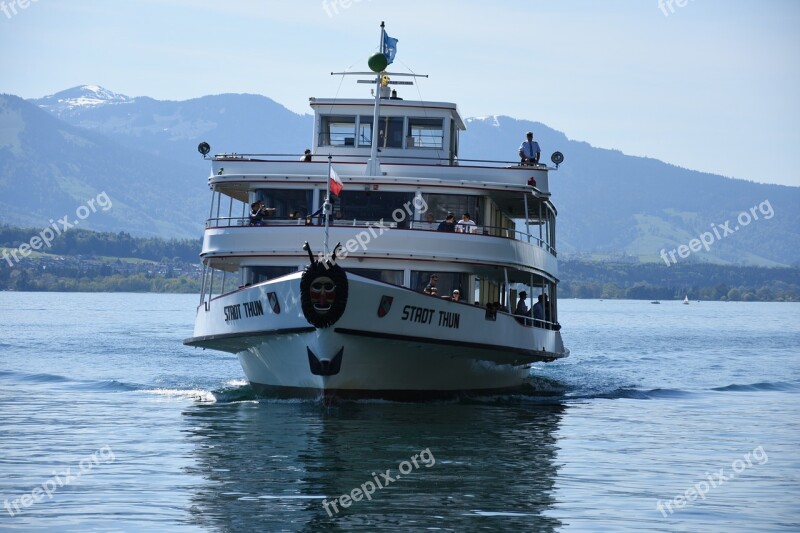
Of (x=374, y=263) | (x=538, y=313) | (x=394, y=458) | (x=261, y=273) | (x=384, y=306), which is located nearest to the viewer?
(x=394, y=458)

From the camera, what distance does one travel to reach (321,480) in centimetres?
1819

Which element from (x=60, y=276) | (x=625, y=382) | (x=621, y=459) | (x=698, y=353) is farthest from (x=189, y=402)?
(x=60, y=276)

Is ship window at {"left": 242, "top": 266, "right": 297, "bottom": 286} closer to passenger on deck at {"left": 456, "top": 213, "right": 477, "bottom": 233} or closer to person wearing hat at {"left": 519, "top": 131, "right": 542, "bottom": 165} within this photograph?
passenger on deck at {"left": 456, "top": 213, "right": 477, "bottom": 233}

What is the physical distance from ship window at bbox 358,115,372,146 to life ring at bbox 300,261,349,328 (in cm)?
833

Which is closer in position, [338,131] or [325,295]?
[325,295]

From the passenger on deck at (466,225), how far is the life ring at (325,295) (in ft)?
13.7

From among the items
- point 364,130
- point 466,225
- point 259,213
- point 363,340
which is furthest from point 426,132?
point 363,340

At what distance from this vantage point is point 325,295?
23859 millimetres

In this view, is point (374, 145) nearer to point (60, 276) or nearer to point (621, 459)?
point (621, 459)

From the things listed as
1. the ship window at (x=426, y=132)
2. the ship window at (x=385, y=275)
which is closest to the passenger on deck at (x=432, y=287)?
the ship window at (x=385, y=275)

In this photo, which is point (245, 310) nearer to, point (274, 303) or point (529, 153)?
point (274, 303)

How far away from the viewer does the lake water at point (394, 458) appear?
15.9m

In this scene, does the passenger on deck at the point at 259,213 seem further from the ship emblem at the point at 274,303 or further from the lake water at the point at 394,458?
the lake water at the point at 394,458

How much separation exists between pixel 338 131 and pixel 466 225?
6034 millimetres
